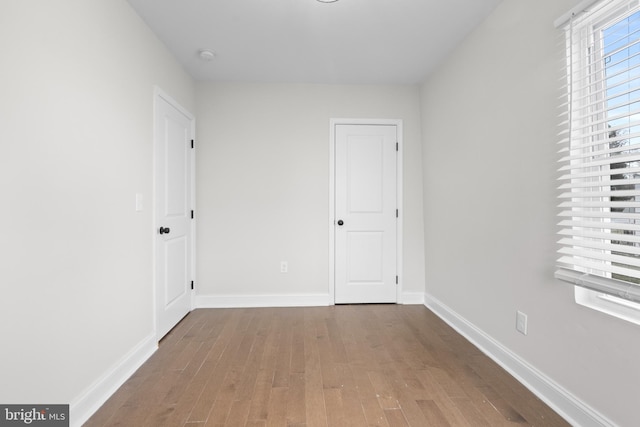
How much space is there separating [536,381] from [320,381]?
1288mm

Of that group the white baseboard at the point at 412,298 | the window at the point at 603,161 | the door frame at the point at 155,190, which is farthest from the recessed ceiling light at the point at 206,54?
the white baseboard at the point at 412,298

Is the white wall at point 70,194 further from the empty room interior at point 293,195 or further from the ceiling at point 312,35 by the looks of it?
the ceiling at point 312,35

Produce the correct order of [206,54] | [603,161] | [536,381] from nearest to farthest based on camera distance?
[603,161], [536,381], [206,54]

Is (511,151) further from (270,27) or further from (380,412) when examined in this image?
(270,27)

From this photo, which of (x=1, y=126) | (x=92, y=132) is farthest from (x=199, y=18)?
(x=1, y=126)

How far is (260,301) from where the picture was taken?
3531mm

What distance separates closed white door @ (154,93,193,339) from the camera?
2602 mm

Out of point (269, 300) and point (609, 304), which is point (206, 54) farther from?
point (609, 304)

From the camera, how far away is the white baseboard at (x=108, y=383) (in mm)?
1636

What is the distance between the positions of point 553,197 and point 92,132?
261 cm

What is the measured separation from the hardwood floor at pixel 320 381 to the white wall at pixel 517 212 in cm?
32

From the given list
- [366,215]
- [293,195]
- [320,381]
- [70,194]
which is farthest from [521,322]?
[70,194]

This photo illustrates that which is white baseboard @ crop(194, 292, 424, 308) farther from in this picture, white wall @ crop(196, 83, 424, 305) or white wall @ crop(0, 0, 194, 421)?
white wall @ crop(0, 0, 194, 421)

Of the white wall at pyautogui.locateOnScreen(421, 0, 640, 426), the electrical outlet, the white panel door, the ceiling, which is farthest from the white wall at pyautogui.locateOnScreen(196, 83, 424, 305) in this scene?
the electrical outlet
